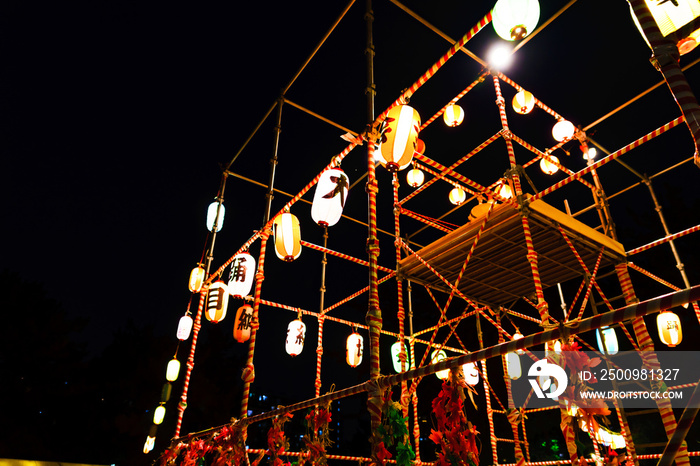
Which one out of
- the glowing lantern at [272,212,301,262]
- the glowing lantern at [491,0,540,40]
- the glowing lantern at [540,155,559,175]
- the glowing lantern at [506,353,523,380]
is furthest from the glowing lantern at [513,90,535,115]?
the glowing lantern at [506,353,523,380]

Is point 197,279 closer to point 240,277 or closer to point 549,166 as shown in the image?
point 240,277

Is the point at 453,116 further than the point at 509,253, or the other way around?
the point at 453,116

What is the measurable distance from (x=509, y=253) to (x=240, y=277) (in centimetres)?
558

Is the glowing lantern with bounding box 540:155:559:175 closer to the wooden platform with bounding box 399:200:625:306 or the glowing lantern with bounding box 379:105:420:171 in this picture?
the wooden platform with bounding box 399:200:625:306

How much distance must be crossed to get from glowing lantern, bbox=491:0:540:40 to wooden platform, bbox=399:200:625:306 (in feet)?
7.22

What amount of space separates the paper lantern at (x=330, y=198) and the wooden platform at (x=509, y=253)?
175 cm

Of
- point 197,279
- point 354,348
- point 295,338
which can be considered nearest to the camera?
point 295,338

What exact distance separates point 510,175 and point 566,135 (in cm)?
416

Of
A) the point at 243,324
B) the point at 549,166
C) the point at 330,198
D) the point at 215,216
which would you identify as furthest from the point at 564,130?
the point at 215,216

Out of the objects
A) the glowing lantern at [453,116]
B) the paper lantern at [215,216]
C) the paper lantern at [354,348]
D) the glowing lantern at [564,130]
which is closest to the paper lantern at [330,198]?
the glowing lantern at [453,116]

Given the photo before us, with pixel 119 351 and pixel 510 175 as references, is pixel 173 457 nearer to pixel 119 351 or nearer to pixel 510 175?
pixel 510 175

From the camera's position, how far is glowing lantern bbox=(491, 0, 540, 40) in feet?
17.1

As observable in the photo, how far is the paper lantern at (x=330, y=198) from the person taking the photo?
6508 mm

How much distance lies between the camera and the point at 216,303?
9.84 meters
